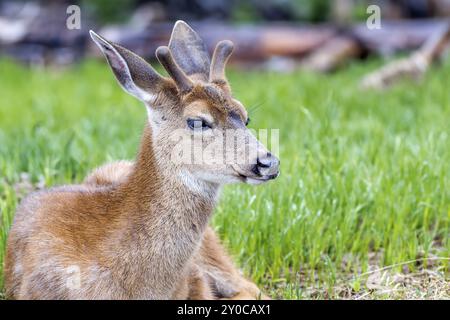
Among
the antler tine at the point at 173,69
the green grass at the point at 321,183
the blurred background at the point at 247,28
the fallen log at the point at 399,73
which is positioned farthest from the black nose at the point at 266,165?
the blurred background at the point at 247,28

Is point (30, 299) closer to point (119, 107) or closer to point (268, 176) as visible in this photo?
point (268, 176)

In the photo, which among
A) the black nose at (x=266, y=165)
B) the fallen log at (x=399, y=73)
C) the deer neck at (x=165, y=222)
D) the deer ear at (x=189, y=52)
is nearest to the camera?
the black nose at (x=266, y=165)

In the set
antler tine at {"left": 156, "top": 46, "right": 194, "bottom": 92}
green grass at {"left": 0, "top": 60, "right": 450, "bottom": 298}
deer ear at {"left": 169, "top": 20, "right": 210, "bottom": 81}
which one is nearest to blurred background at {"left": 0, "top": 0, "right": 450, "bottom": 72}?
green grass at {"left": 0, "top": 60, "right": 450, "bottom": 298}

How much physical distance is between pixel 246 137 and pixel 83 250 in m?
0.83

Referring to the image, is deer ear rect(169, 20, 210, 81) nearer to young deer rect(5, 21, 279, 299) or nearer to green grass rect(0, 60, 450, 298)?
young deer rect(5, 21, 279, 299)

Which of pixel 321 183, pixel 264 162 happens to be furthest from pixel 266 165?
pixel 321 183

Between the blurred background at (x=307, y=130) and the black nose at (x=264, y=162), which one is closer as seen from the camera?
the black nose at (x=264, y=162)

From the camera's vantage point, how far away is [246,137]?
387 centimetres

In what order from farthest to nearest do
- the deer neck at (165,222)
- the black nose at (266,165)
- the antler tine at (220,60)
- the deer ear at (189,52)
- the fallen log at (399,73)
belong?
the fallen log at (399,73) → the deer ear at (189,52) → the antler tine at (220,60) → the deer neck at (165,222) → the black nose at (266,165)

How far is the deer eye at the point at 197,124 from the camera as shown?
3900 millimetres

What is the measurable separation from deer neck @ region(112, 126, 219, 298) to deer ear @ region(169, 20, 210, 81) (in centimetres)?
55

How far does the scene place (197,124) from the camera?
3912 millimetres

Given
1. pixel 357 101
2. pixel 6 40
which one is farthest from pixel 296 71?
pixel 6 40

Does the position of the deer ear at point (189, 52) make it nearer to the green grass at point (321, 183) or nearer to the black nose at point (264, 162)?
the green grass at point (321, 183)
